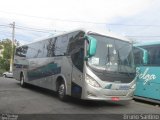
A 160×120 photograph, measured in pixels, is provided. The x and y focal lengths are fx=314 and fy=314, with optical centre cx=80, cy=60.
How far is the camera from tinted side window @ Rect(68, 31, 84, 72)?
12141 millimetres

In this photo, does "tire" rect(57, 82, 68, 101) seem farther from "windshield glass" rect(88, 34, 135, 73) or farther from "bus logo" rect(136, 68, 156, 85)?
"bus logo" rect(136, 68, 156, 85)

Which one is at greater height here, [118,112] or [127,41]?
[127,41]

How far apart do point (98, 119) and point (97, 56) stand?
2.88 meters

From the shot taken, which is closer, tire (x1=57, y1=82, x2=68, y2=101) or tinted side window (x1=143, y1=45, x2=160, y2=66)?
tire (x1=57, y1=82, x2=68, y2=101)

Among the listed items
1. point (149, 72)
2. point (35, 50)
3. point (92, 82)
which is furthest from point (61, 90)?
point (35, 50)

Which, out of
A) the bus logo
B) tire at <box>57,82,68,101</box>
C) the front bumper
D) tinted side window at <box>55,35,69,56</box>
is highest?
tinted side window at <box>55,35,69,56</box>

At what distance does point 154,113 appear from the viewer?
37.9ft

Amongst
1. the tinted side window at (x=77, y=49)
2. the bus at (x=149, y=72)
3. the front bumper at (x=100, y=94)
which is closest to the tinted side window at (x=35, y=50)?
the tinted side window at (x=77, y=49)

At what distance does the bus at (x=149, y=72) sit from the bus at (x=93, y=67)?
1443 millimetres

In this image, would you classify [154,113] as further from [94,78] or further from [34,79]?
[34,79]

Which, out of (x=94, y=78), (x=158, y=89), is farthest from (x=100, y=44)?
(x=158, y=89)

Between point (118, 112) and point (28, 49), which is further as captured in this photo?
point (28, 49)

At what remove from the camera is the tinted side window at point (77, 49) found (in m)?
12.1

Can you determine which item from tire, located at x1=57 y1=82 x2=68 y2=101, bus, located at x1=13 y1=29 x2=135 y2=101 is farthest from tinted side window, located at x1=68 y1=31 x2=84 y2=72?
tire, located at x1=57 y1=82 x2=68 y2=101
